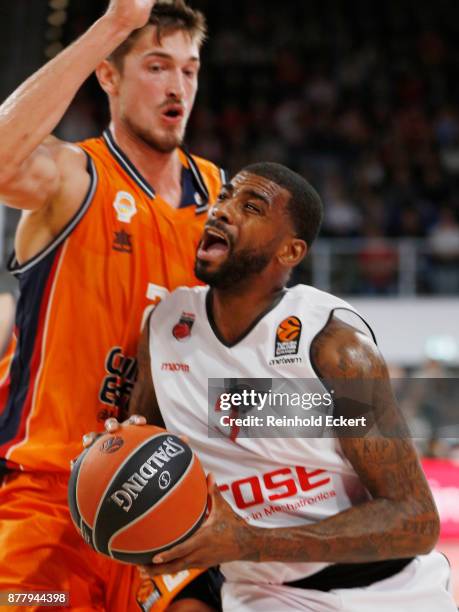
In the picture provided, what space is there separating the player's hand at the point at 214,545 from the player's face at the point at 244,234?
26.2 inches

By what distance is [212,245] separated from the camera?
2865 millimetres

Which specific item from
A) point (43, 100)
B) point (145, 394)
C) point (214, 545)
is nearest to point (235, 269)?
point (145, 394)

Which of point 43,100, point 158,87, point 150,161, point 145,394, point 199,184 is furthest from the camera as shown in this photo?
point 199,184

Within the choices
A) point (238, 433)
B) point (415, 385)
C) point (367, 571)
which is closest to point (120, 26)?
point (238, 433)

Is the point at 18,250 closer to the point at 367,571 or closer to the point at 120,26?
the point at 120,26

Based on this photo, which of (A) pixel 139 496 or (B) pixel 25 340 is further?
(B) pixel 25 340

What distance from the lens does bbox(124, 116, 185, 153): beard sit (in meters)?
3.24

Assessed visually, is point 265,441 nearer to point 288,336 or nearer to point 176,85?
point 288,336

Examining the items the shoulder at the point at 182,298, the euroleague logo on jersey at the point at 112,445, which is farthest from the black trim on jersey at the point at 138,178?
the euroleague logo on jersey at the point at 112,445

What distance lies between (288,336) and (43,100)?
3.17 feet

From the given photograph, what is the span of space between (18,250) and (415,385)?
5451 millimetres

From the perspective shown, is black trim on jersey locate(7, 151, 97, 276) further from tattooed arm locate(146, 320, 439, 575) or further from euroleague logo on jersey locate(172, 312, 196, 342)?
tattooed arm locate(146, 320, 439, 575)

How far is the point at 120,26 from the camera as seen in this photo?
2.74 meters

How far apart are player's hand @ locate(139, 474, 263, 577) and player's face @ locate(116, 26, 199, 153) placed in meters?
1.33
